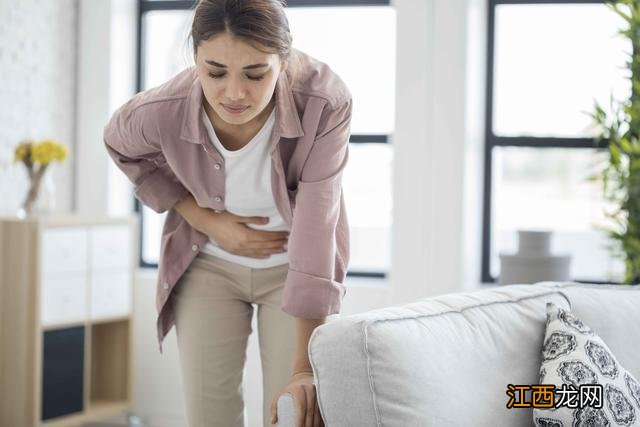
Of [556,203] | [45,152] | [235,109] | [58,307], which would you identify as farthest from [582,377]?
[45,152]

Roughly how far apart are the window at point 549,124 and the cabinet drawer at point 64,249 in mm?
1908

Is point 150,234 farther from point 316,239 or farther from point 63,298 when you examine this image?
point 316,239

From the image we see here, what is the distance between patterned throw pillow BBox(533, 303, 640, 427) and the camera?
184 centimetres

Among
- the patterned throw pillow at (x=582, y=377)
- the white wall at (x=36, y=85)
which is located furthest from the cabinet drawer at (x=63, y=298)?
the patterned throw pillow at (x=582, y=377)

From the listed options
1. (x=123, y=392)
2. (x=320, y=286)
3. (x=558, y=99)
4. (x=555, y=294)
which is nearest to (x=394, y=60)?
(x=558, y=99)

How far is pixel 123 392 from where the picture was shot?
441 centimetres

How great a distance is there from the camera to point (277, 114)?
6.47 ft

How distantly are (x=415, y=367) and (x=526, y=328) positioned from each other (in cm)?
43

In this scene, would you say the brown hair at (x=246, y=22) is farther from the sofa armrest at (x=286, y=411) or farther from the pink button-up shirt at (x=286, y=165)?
the sofa armrest at (x=286, y=411)

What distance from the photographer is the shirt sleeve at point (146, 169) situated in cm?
216

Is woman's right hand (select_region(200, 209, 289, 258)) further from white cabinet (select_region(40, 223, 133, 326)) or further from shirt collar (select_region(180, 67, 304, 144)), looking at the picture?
white cabinet (select_region(40, 223, 133, 326))

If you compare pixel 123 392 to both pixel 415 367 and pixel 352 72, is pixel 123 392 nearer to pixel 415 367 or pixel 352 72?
pixel 352 72

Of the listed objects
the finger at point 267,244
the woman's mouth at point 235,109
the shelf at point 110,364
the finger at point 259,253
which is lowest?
the shelf at point 110,364

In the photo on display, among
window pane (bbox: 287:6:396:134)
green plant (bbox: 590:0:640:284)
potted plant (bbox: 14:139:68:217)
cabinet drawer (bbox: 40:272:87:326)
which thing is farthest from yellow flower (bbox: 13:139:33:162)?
green plant (bbox: 590:0:640:284)
